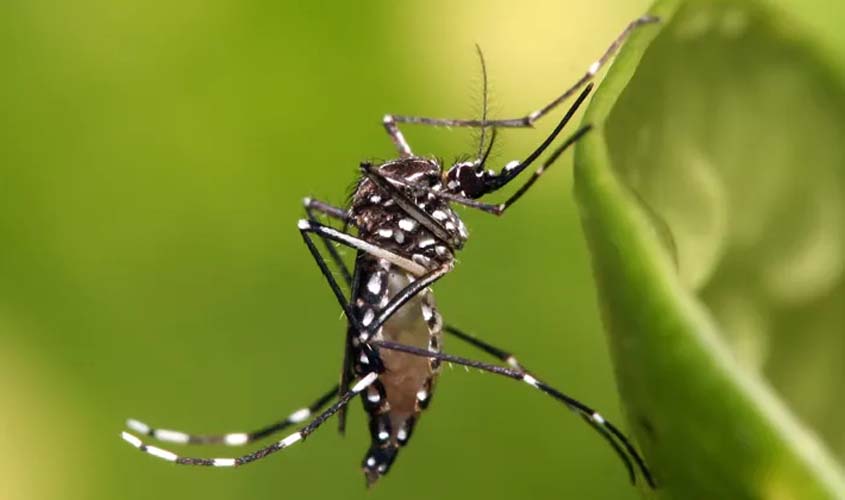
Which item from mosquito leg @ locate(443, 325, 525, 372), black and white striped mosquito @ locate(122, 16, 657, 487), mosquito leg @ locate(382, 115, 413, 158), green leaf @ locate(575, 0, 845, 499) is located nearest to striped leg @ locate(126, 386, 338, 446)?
black and white striped mosquito @ locate(122, 16, 657, 487)

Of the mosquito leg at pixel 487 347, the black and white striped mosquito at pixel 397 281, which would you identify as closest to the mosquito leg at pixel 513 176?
the black and white striped mosquito at pixel 397 281

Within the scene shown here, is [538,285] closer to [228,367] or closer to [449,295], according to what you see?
[449,295]

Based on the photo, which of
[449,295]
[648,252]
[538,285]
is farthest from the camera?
[449,295]

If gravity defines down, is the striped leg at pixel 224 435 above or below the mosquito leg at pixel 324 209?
below

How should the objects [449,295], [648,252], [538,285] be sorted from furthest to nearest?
[449,295] < [538,285] < [648,252]

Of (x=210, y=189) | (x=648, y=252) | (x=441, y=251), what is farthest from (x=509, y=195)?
(x=648, y=252)

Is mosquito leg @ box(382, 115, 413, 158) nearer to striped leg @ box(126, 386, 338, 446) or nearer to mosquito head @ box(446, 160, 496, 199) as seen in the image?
mosquito head @ box(446, 160, 496, 199)

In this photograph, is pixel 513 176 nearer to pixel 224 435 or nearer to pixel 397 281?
pixel 397 281

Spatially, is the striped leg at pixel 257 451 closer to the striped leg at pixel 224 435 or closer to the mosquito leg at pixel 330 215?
the striped leg at pixel 224 435
